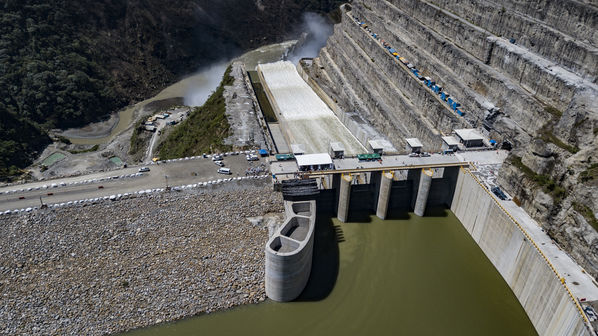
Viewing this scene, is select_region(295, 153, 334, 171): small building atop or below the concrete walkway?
atop

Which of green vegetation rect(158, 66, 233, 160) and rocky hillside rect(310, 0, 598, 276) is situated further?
green vegetation rect(158, 66, 233, 160)

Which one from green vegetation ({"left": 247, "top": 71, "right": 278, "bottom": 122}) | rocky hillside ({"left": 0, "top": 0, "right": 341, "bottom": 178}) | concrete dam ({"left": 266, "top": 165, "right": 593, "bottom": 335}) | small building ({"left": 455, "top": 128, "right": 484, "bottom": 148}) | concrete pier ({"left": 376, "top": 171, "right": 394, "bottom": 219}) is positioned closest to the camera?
concrete dam ({"left": 266, "top": 165, "right": 593, "bottom": 335})

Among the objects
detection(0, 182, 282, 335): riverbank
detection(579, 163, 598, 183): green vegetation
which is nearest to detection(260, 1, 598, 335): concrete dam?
detection(0, 182, 282, 335): riverbank

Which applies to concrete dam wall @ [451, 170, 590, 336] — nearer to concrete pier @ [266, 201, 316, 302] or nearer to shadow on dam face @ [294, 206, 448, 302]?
shadow on dam face @ [294, 206, 448, 302]

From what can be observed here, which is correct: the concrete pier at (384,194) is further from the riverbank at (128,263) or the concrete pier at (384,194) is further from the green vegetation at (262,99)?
the green vegetation at (262,99)

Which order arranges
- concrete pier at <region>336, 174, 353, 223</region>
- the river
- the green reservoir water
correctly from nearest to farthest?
the green reservoir water
concrete pier at <region>336, 174, 353, 223</region>
the river

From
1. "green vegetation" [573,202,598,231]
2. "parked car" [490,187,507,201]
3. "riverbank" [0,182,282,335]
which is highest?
"green vegetation" [573,202,598,231]

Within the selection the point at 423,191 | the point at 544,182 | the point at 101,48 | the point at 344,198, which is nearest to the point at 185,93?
the point at 101,48

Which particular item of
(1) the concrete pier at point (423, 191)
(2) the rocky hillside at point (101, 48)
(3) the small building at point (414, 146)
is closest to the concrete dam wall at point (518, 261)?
(1) the concrete pier at point (423, 191)
